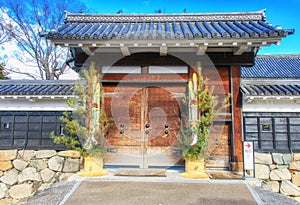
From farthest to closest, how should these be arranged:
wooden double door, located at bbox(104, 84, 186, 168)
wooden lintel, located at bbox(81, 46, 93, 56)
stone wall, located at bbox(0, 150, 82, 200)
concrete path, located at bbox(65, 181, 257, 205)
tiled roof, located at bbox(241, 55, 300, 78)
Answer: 1. tiled roof, located at bbox(241, 55, 300, 78)
2. stone wall, located at bbox(0, 150, 82, 200)
3. wooden double door, located at bbox(104, 84, 186, 168)
4. wooden lintel, located at bbox(81, 46, 93, 56)
5. concrete path, located at bbox(65, 181, 257, 205)

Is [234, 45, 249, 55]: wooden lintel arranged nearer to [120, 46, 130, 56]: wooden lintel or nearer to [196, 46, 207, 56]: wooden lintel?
[196, 46, 207, 56]: wooden lintel

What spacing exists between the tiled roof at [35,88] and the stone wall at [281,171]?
16.4 ft

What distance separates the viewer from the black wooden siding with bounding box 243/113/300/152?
16.9 ft

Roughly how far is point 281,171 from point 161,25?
4.85 m

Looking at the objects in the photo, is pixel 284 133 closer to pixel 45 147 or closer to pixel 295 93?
pixel 295 93

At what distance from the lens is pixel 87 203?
3.12 metres

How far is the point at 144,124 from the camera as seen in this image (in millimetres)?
5375

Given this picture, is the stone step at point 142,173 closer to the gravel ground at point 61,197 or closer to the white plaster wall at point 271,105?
the gravel ground at point 61,197

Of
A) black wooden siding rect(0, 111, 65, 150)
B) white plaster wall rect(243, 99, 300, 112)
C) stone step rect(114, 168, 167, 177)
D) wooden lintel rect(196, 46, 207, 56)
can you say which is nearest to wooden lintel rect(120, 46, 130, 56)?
wooden lintel rect(196, 46, 207, 56)

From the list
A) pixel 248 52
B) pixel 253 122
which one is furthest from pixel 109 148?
pixel 248 52

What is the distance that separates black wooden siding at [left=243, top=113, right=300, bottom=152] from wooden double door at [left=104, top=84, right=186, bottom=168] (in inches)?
67.7

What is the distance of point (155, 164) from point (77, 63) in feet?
10.5

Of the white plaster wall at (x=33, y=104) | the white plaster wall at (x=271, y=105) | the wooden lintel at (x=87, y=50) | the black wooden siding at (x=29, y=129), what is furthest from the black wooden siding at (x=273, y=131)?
the black wooden siding at (x=29, y=129)

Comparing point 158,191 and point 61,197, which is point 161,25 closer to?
point 158,191
